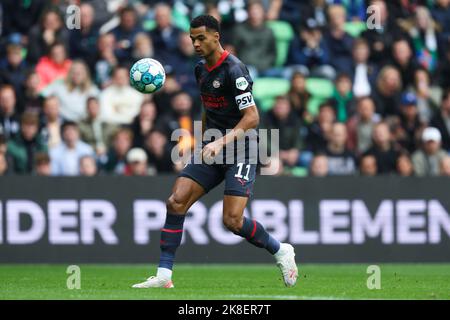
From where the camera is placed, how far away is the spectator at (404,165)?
17.0 meters

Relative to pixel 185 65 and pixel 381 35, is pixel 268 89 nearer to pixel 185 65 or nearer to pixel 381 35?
pixel 185 65

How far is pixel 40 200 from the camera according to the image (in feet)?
51.1

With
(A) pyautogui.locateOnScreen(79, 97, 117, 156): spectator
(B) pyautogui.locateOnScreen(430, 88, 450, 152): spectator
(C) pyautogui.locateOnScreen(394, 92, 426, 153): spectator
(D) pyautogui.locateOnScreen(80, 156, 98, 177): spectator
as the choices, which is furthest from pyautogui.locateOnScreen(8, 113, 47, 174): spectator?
(B) pyautogui.locateOnScreen(430, 88, 450, 152): spectator

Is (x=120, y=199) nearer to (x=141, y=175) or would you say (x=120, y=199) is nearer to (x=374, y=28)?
(x=141, y=175)

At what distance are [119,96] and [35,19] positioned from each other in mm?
2110

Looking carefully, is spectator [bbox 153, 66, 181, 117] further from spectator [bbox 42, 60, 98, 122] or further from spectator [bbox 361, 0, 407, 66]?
spectator [bbox 361, 0, 407, 66]

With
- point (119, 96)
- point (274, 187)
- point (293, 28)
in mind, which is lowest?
point (274, 187)

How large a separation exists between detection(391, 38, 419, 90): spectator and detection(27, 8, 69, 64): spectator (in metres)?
5.45

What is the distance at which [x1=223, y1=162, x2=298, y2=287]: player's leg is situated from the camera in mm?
10844

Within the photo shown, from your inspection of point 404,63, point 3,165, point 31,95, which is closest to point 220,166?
point 3,165

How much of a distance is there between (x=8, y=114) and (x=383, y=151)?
223 inches

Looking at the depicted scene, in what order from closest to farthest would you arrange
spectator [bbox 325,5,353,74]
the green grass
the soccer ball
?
1. the green grass
2. the soccer ball
3. spectator [bbox 325,5,353,74]

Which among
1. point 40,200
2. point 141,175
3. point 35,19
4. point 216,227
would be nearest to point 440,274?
point 216,227

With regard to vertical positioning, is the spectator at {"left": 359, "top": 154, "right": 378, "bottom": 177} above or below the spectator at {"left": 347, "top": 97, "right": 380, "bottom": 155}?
below
